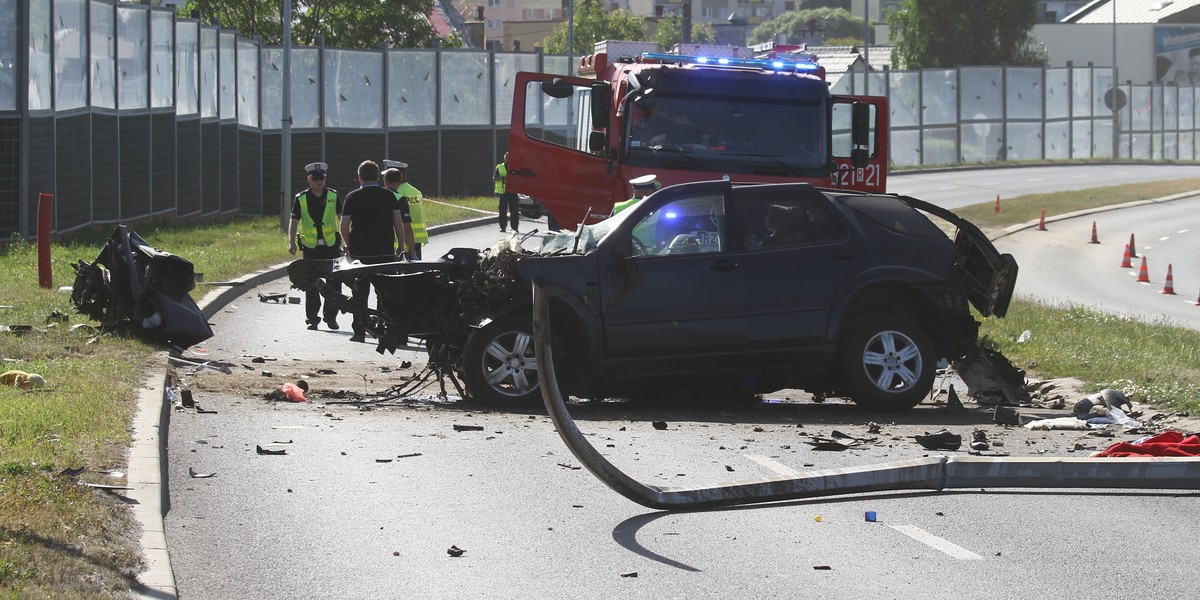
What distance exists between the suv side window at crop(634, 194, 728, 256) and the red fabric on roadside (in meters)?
3.21

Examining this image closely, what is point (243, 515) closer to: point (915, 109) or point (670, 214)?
point (670, 214)

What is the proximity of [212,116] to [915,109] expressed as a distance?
120ft

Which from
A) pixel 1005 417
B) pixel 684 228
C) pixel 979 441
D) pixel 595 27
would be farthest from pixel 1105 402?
pixel 595 27

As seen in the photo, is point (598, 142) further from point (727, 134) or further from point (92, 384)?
point (92, 384)

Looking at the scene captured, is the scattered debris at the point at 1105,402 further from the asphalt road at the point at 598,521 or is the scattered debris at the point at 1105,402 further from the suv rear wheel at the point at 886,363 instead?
the suv rear wheel at the point at 886,363

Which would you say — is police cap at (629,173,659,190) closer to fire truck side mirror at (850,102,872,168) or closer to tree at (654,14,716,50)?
fire truck side mirror at (850,102,872,168)

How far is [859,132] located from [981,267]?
4673 millimetres

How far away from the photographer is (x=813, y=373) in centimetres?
1145

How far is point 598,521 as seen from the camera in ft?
25.0

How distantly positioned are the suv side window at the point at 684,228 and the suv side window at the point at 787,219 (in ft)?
0.60

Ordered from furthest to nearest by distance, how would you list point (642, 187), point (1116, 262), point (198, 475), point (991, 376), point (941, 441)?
point (1116, 262) < point (642, 187) < point (991, 376) < point (941, 441) < point (198, 475)

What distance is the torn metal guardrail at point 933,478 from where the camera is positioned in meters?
7.77

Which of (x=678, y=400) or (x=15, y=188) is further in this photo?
(x=15, y=188)

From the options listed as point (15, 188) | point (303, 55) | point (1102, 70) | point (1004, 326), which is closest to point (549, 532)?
point (1004, 326)
